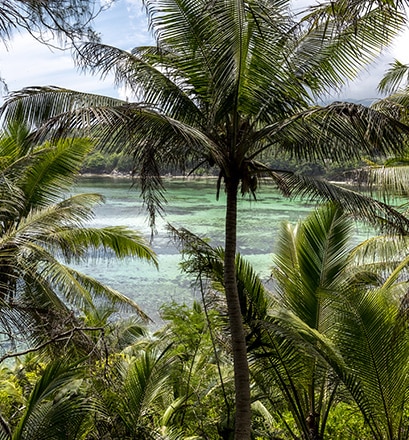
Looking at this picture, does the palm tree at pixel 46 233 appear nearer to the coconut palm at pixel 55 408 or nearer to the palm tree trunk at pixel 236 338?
the coconut palm at pixel 55 408

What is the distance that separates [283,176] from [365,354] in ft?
6.58

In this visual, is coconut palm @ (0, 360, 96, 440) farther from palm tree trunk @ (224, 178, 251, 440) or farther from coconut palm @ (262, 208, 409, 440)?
coconut palm @ (262, 208, 409, 440)

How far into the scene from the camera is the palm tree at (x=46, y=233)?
18.9ft

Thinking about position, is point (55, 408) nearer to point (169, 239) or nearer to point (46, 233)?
point (46, 233)

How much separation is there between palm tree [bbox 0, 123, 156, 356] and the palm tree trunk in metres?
2.01

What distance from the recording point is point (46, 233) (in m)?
6.08

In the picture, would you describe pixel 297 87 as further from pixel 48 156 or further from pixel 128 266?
pixel 128 266

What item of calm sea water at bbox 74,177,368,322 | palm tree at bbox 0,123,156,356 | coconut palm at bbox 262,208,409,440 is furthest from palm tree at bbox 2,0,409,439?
calm sea water at bbox 74,177,368,322

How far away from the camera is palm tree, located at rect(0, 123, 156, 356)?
5758 mm

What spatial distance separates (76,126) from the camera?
3.78 m

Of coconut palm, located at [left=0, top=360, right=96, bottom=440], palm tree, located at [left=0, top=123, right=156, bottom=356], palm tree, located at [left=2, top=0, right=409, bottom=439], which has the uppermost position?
palm tree, located at [left=2, top=0, right=409, bottom=439]

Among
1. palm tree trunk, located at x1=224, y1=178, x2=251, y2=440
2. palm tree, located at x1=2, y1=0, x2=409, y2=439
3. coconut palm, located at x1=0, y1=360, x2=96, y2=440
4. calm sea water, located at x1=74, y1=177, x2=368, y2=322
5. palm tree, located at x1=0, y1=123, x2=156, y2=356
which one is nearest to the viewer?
coconut palm, located at x1=0, y1=360, x2=96, y2=440

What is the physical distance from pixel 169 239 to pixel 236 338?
8645 millimetres

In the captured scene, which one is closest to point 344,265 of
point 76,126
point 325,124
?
point 325,124
